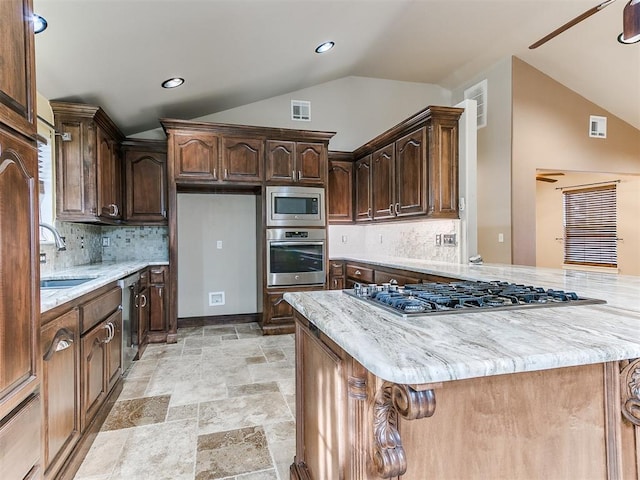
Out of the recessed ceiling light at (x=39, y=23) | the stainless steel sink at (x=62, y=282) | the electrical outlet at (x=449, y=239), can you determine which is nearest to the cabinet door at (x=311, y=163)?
the electrical outlet at (x=449, y=239)

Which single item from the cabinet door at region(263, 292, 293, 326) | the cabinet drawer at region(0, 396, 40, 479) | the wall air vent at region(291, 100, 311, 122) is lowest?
the cabinet door at region(263, 292, 293, 326)

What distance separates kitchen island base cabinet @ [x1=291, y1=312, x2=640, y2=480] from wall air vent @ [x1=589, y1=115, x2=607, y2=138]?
18.2 feet

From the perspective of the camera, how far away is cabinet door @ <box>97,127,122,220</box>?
10.7 ft

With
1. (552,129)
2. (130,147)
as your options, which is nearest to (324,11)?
(130,147)

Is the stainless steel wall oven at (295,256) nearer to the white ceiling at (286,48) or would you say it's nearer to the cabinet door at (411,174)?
the cabinet door at (411,174)

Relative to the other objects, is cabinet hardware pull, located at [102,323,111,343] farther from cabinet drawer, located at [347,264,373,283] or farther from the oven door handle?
cabinet drawer, located at [347,264,373,283]

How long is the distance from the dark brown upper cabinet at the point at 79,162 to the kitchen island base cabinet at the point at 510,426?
9.69 feet

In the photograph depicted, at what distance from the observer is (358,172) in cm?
498

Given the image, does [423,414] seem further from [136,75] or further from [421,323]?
[136,75]

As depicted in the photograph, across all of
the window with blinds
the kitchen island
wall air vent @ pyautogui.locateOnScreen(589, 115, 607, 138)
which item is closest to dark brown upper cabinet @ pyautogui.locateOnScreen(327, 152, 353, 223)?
wall air vent @ pyautogui.locateOnScreen(589, 115, 607, 138)

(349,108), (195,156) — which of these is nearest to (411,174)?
(349,108)

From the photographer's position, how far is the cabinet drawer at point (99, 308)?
201 cm

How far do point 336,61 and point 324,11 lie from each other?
141 centimetres

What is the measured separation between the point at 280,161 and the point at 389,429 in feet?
12.3
